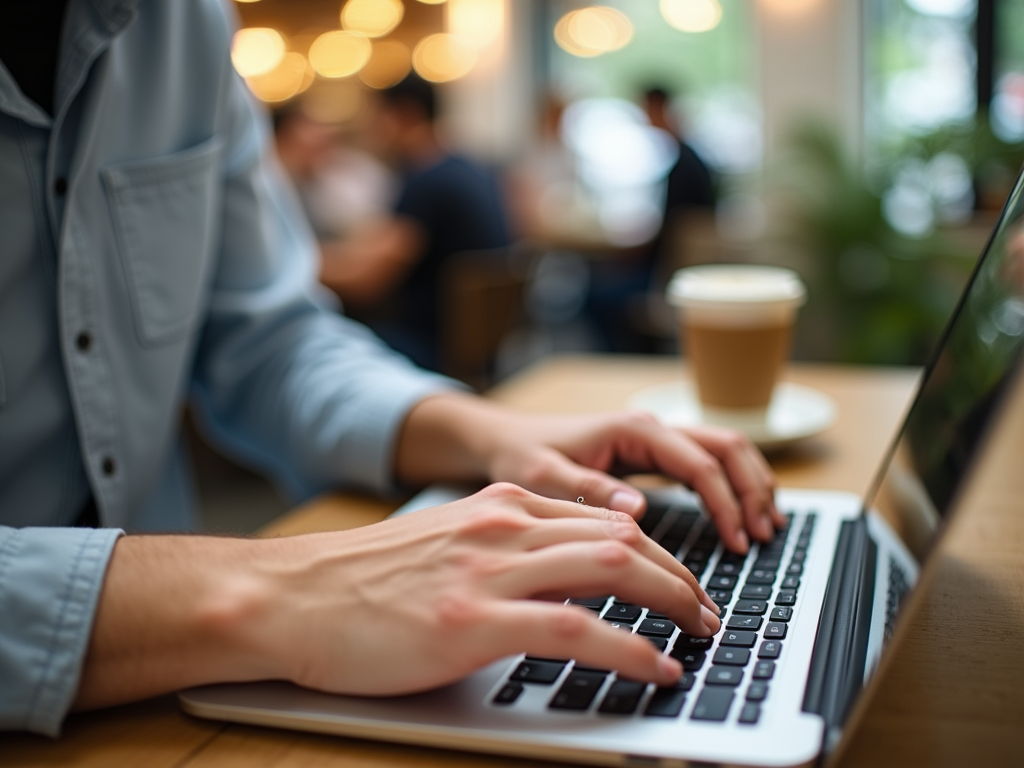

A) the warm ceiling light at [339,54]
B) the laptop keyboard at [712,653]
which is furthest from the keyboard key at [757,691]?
the warm ceiling light at [339,54]

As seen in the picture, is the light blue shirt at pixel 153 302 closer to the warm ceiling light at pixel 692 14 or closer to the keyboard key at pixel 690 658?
the keyboard key at pixel 690 658

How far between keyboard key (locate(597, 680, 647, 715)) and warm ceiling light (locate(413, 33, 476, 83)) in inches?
251

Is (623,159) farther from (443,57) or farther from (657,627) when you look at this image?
(657,627)

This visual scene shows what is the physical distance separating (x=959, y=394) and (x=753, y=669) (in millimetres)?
201

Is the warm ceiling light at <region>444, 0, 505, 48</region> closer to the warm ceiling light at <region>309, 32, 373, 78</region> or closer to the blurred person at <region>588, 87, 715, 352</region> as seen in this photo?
the warm ceiling light at <region>309, 32, 373, 78</region>

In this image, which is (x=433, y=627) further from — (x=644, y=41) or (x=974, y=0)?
(x=644, y=41)

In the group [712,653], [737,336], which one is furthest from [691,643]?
[737,336]

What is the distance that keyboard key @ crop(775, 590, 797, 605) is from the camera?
502 mm

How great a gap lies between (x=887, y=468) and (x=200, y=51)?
2.08 feet

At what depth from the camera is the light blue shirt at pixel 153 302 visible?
2.25 ft

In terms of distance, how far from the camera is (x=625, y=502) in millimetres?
564

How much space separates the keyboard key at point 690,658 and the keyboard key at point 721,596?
60mm

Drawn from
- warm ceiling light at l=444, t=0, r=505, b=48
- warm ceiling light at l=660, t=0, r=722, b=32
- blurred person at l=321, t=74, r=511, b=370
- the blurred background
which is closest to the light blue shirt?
the blurred background

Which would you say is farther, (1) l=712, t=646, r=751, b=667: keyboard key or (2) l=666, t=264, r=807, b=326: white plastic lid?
(2) l=666, t=264, r=807, b=326: white plastic lid
